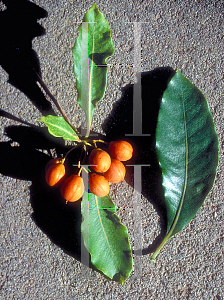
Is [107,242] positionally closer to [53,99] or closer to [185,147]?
[185,147]

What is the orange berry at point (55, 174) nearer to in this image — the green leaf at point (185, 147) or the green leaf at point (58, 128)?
the green leaf at point (58, 128)

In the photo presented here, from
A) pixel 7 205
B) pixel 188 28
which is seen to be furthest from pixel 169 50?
pixel 7 205

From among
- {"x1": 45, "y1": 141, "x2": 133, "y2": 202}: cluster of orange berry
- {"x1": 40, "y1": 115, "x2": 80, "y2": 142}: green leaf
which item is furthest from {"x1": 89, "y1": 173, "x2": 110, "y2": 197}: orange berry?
{"x1": 40, "y1": 115, "x2": 80, "y2": 142}: green leaf

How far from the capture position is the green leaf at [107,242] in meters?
0.71

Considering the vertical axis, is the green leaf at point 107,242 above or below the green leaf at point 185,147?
below

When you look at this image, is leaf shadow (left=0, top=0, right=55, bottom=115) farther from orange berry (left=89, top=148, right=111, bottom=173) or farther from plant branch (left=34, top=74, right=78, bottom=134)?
orange berry (left=89, top=148, right=111, bottom=173)

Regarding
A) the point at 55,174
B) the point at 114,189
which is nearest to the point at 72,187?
the point at 55,174

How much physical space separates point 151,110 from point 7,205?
0.52m

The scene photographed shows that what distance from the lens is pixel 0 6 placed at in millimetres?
801

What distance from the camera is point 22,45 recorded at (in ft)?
2.59

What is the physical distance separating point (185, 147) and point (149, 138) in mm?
112

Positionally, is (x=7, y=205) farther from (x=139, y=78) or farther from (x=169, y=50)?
(x=169, y=50)

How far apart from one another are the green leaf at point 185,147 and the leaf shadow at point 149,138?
0.19ft

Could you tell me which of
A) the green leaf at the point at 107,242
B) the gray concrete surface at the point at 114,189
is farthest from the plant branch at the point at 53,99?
the green leaf at the point at 107,242
